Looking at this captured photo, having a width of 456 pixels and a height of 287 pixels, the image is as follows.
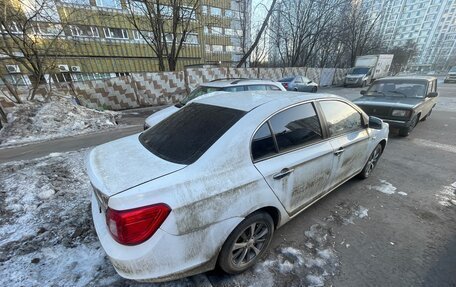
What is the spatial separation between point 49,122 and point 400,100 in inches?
460

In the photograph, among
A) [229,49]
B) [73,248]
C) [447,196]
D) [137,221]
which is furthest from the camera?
[229,49]

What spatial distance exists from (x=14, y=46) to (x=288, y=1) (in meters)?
22.0

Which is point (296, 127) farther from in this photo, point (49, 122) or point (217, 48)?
point (217, 48)

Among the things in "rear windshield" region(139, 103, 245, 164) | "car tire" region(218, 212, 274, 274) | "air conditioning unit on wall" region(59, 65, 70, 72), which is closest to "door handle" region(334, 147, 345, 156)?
"car tire" region(218, 212, 274, 274)

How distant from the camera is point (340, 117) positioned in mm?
2842

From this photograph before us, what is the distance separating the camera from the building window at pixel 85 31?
20312 mm

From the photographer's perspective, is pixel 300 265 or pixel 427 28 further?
pixel 427 28

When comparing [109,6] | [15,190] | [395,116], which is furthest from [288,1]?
[15,190]

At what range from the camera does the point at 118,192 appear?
4.63 ft

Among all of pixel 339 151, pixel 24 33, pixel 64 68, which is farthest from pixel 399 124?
pixel 64 68

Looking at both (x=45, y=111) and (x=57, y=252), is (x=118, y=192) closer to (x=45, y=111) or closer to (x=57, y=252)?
(x=57, y=252)

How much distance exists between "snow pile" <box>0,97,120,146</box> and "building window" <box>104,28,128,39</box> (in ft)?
61.9

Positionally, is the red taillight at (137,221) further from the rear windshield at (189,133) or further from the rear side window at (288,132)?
the rear side window at (288,132)

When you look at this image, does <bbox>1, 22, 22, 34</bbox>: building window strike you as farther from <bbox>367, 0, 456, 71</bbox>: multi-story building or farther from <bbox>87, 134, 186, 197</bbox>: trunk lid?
<bbox>367, 0, 456, 71</bbox>: multi-story building
